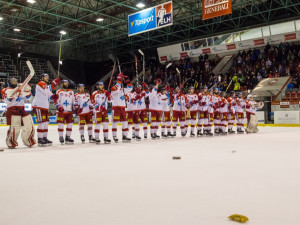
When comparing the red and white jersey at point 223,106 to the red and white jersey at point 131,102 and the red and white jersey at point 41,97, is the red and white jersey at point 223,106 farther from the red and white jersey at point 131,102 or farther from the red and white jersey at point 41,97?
the red and white jersey at point 41,97

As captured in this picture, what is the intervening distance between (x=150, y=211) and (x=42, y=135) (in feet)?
17.8

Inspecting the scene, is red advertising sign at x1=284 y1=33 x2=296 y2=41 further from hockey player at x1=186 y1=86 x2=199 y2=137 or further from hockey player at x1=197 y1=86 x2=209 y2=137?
hockey player at x1=186 y1=86 x2=199 y2=137

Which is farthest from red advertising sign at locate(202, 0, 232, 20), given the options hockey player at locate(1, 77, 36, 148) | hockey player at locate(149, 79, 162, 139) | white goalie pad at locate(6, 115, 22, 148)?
white goalie pad at locate(6, 115, 22, 148)

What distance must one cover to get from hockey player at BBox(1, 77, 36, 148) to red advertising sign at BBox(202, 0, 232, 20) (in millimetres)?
5858

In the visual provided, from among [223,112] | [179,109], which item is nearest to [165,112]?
[179,109]

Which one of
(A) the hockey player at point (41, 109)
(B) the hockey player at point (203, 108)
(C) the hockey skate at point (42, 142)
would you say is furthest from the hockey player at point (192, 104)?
(C) the hockey skate at point (42, 142)

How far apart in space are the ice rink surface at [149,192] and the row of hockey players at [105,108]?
8.13 feet

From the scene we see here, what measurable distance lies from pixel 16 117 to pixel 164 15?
628 cm

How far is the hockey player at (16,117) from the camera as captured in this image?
22.1 ft

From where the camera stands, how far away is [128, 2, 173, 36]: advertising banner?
10.7m

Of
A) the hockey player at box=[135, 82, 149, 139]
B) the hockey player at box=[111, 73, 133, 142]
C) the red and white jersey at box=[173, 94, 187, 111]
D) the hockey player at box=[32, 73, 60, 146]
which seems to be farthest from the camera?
the red and white jersey at box=[173, 94, 187, 111]

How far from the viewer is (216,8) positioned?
9.53m

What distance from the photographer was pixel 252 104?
36.9 ft

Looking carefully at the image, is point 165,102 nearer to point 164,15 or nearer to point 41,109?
point 164,15
